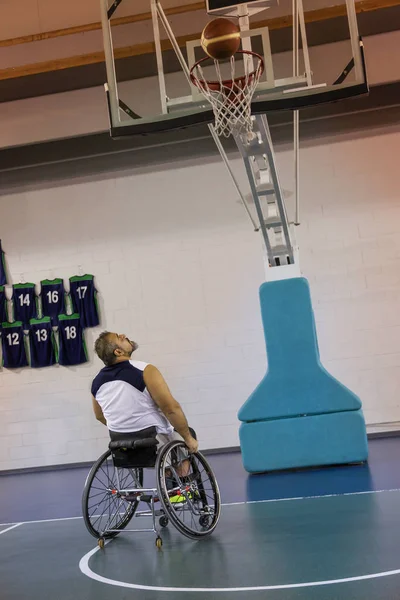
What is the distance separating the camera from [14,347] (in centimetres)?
836

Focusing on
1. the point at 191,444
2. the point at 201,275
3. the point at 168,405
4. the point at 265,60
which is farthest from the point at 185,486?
the point at 201,275

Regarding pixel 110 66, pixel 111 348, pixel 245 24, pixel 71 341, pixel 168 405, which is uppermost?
pixel 245 24

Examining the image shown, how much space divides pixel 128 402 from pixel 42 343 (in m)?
4.76

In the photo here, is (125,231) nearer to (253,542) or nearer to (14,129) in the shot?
(14,129)

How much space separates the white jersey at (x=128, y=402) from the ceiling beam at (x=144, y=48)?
14.1 feet

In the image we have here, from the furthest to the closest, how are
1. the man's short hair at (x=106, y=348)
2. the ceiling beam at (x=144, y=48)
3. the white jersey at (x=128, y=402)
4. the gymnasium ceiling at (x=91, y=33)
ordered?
the gymnasium ceiling at (x=91, y=33), the ceiling beam at (x=144, y=48), the man's short hair at (x=106, y=348), the white jersey at (x=128, y=402)

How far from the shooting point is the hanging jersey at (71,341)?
8.23m

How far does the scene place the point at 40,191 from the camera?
A: 27.9 feet

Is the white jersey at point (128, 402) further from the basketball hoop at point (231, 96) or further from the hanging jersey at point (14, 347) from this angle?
the hanging jersey at point (14, 347)

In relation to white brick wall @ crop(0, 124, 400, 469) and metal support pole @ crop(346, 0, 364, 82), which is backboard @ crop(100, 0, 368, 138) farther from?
white brick wall @ crop(0, 124, 400, 469)

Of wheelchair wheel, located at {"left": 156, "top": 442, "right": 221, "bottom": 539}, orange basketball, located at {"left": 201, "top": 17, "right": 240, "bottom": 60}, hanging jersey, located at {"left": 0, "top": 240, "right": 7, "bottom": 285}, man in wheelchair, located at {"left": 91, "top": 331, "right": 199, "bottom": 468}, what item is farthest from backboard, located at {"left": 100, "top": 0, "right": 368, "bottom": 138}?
hanging jersey, located at {"left": 0, "top": 240, "right": 7, "bottom": 285}

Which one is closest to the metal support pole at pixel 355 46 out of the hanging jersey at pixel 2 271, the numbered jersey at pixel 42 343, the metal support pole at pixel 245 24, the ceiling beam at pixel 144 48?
the metal support pole at pixel 245 24

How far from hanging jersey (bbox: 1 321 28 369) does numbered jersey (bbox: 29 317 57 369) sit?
14 cm

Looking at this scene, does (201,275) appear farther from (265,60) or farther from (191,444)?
(191,444)
